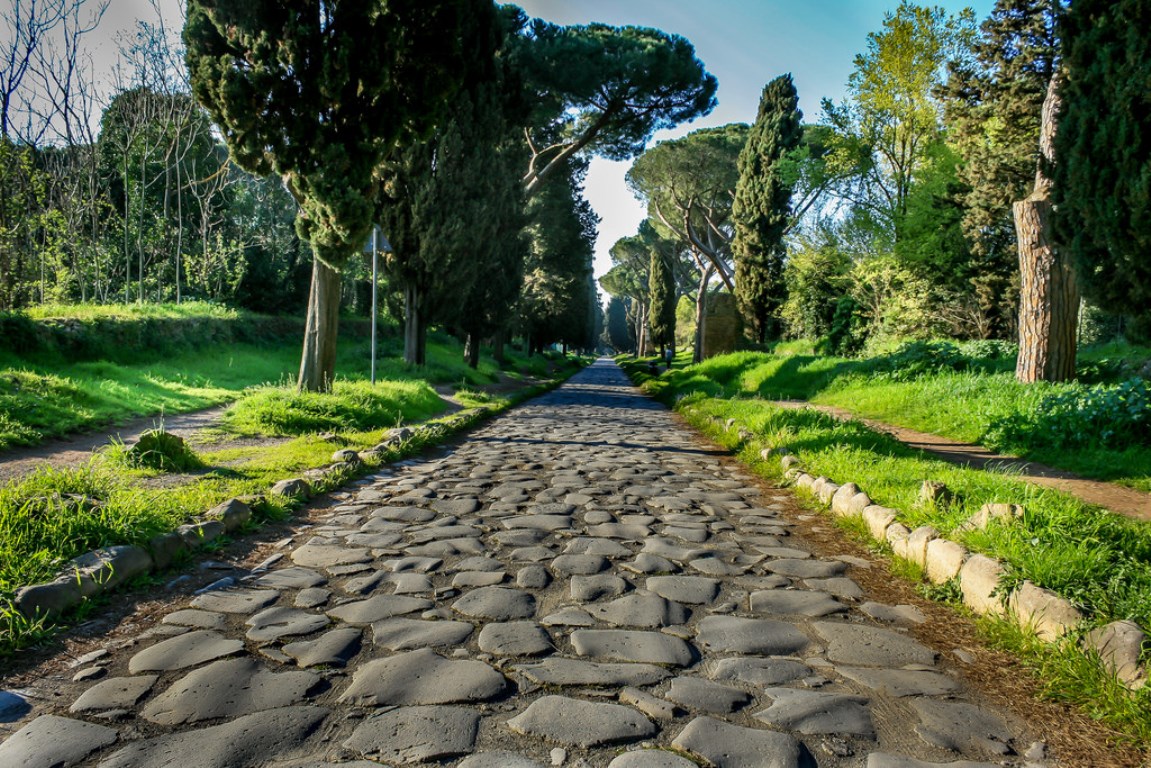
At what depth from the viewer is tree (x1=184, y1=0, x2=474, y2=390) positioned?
997 centimetres

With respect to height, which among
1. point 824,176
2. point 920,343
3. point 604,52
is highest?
point 604,52

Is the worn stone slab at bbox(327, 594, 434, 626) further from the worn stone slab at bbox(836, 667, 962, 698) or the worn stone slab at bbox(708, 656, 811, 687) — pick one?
the worn stone slab at bbox(836, 667, 962, 698)

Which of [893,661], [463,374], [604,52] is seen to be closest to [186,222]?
[463,374]

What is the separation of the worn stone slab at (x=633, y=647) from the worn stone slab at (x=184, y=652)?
1332mm

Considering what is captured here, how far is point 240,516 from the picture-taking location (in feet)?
14.3

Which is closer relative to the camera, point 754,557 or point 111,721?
point 111,721

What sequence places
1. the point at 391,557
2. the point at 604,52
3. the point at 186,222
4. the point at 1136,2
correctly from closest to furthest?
the point at 391,557
the point at 1136,2
the point at 604,52
the point at 186,222

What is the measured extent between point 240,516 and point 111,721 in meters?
2.41

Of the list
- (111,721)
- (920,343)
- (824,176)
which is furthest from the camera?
(824,176)

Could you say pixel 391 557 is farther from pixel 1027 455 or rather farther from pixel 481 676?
pixel 1027 455

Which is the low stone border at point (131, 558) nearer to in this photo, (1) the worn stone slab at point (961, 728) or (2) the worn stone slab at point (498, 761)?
(2) the worn stone slab at point (498, 761)

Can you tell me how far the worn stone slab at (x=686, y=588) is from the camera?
331 centimetres

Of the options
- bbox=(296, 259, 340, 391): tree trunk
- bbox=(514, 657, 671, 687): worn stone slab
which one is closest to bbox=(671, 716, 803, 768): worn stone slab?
bbox=(514, 657, 671, 687): worn stone slab

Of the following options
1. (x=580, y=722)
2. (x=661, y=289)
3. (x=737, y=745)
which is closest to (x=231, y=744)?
(x=580, y=722)
